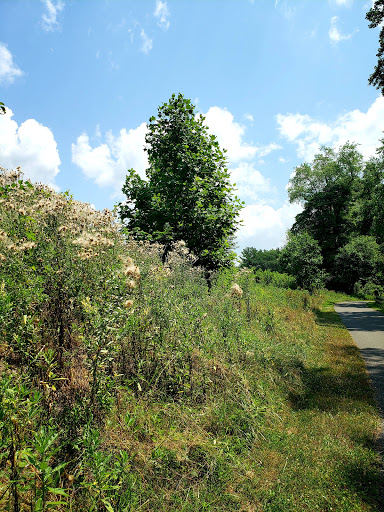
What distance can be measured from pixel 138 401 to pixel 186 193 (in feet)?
27.6

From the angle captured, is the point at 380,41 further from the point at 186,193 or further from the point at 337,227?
the point at 337,227

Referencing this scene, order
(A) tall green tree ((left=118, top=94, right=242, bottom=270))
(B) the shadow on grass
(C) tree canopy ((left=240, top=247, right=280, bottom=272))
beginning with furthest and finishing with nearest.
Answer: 1. (C) tree canopy ((left=240, top=247, right=280, bottom=272))
2. (A) tall green tree ((left=118, top=94, right=242, bottom=270))
3. (B) the shadow on grass

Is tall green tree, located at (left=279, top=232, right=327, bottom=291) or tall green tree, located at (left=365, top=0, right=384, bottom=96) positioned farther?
A: tall green tree, located at (left=279, top=232, right=327, bottom=291)

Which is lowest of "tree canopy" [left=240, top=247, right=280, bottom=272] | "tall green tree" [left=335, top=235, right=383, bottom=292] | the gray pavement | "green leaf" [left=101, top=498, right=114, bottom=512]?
the gray pavement

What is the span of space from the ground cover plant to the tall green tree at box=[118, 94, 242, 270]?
16.8 ft

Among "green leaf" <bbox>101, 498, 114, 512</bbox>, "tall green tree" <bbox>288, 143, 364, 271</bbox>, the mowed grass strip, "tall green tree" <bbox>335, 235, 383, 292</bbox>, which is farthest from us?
"tall green tree" <bbox>288, 143, 364, 271</bbox>

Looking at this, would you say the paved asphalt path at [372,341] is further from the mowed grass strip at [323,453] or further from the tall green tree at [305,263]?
the tall green tree at [305,263]

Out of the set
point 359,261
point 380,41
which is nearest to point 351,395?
point 380,41

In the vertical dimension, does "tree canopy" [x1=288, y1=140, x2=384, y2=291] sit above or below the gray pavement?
above

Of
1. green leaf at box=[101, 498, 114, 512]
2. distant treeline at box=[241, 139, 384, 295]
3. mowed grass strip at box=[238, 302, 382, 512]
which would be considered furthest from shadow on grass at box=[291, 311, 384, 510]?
distant treeline at box=[241, 139, 384, 295]

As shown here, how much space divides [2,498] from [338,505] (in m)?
2.98

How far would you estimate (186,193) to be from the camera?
1113 centimetres

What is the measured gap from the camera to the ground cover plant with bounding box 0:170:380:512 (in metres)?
2.54

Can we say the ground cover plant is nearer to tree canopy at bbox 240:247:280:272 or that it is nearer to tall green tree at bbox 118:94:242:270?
tall green tree at bbox 118:94:242:270
